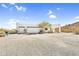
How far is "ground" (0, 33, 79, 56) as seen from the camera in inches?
46.2

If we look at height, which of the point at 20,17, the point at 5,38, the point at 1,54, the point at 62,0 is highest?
the point at 62,0

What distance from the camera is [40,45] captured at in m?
1.19

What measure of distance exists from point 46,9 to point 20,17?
0.20 metres

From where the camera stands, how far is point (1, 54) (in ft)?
3.84

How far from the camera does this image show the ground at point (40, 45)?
46.2 inches

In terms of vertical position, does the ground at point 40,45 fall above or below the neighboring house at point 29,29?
below

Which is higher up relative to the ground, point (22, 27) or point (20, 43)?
point (22, 27)

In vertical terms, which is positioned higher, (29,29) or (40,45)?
(29,29)

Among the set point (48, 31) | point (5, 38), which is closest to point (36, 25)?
point (48, 31)

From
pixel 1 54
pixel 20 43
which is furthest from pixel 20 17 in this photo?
pixel 1 54

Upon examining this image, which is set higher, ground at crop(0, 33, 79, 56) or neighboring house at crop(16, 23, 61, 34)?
neighboring house at crop(16, 23, 61, 34)

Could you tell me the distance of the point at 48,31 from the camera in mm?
1219

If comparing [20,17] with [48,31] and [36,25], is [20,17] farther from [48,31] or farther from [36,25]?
[48,31]

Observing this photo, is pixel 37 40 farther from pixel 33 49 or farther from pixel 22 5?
pixel 22 5
